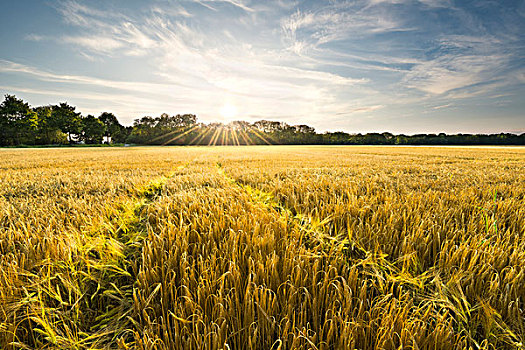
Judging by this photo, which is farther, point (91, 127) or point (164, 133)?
point (164, 133)

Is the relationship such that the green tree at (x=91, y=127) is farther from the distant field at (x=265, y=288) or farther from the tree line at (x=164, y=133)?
the distant field at (x=265, y=288)

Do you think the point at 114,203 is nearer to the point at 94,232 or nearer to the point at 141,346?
the point at 94,232

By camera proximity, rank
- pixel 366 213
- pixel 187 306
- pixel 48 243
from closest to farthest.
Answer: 1. pixel 187 306
2. pixel 48 243
3. pixel 366 213

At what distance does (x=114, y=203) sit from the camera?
2557 millimetres

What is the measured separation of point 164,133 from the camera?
89.9 m

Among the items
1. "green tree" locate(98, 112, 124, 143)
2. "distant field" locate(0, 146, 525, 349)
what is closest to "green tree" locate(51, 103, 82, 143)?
"green tree" locate(98, 112, 124, 143)

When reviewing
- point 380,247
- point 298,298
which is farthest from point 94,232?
point 380,247

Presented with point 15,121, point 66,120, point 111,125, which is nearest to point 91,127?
point 66,120

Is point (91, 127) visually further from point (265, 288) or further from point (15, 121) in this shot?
point (265, 288)

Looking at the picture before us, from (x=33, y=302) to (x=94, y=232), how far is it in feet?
2.84

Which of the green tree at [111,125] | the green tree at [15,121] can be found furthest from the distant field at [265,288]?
the green tree at [111,125]

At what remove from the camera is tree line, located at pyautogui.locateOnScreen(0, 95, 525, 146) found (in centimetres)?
5638

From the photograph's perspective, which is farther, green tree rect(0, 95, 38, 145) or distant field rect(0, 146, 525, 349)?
green tree rect(0, 95, 38, 145)

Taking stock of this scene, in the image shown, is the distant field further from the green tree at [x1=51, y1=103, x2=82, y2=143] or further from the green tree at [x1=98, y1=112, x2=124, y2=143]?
the green tree at [x1=98, y1=112, x2=124, y2=143]
